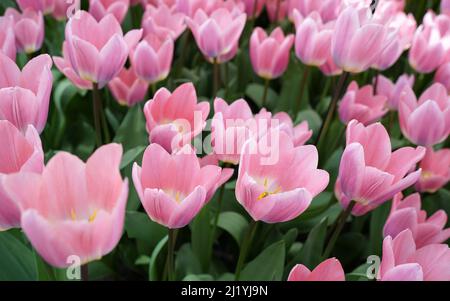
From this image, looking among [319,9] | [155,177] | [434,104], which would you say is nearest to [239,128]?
[155,177]

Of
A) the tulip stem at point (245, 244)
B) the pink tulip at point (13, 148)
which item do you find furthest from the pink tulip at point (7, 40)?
the tulip stem at point (245, 244)

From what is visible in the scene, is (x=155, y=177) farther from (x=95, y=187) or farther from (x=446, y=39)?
(x=446, y=39)

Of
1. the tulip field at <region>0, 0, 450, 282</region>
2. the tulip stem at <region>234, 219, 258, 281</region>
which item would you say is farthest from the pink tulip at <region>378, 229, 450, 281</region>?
the tulip stem at <region>234, 219, 258, 281</region>

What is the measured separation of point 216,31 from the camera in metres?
0.80

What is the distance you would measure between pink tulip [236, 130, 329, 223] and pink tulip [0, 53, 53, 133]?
20cm

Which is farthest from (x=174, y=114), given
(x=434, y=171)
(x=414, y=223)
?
(x=434, y=171)

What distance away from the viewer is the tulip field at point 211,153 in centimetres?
40

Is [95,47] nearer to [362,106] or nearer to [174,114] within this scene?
[174,114]

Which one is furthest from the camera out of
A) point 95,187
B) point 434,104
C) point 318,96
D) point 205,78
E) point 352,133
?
point 318,96

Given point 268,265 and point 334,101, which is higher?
point 334,101

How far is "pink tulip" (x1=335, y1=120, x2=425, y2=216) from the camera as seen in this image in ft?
→ 1.66

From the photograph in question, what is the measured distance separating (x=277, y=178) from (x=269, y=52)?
424 mm

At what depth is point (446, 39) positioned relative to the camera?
94 centimetres
